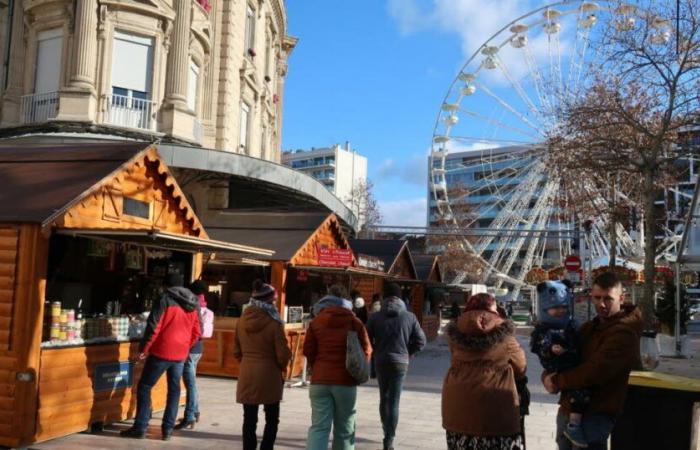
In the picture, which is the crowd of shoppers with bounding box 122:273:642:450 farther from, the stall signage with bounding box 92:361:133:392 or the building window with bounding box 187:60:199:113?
the building window with bounding box 187:60:199:113

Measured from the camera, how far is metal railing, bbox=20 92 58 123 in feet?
61.2

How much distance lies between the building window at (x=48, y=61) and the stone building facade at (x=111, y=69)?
3 centimetres

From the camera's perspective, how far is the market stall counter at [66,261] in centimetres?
732

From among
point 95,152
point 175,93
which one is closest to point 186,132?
point 175,93

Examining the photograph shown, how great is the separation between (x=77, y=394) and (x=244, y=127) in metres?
18.1

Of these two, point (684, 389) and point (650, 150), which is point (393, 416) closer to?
point (684, 389)

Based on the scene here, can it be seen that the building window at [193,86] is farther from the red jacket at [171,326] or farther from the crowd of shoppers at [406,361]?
the red jacket at [171,326]

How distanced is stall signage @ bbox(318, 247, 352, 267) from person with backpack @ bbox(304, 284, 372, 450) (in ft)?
31.1

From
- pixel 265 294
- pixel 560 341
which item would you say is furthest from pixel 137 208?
pixel 560 341

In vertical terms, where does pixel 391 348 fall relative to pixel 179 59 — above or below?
below

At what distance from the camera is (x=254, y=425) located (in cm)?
677

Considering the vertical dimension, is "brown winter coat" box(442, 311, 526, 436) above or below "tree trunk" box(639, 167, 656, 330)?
below

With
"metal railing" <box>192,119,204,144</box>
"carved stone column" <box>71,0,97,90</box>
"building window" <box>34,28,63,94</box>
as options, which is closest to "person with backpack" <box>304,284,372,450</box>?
"carved stone column" <box>71,0,97,90</box>

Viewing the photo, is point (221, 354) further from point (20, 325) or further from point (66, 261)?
point (20, 325)
